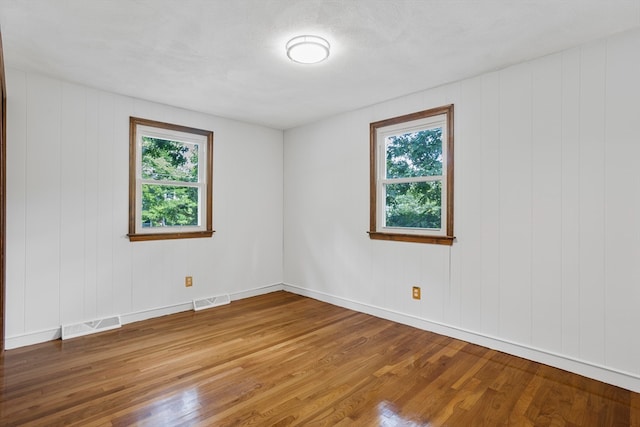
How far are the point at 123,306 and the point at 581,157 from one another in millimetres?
4371

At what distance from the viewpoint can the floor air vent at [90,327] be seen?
316 centimetres

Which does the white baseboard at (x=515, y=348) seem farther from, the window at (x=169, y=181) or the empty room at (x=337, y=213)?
the window at (x=169, y=181)

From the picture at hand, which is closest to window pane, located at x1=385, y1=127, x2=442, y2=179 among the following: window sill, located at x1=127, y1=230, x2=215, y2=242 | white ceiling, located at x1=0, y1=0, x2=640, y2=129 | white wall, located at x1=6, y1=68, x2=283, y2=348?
white ceiling, located at x1=0, y1=0, x2=640, y2=129

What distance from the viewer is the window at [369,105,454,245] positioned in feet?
10.8

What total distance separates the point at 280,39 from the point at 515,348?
3.05 metres

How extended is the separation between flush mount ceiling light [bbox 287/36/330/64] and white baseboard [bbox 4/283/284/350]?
3.05 metres

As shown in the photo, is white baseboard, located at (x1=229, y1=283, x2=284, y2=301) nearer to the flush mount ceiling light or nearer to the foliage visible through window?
the foliage visible through window

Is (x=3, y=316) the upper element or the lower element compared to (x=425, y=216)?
lower

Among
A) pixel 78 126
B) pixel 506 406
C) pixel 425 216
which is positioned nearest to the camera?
pixel 506 406

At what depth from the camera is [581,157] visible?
2482 millimetres

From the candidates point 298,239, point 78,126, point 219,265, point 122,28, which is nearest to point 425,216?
point 298,239

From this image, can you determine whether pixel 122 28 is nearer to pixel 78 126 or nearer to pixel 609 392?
pixel 78 126

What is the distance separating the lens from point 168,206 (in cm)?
398

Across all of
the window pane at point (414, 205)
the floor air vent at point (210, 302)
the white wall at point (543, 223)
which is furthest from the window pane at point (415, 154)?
the floor air vent at point (210, 302)
